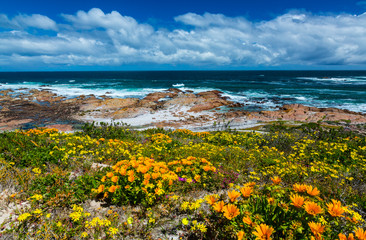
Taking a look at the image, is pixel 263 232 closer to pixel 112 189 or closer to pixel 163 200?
pixel 163 200

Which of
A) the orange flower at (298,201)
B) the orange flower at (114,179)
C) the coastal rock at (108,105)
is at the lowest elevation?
the coastal rock at (108,105)

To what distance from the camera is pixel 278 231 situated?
2.64 metres

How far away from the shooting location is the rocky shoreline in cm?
2208

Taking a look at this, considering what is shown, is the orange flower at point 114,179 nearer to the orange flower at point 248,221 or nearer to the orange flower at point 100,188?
the orange flower at point 100,188

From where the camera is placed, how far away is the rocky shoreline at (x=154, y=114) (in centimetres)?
2208

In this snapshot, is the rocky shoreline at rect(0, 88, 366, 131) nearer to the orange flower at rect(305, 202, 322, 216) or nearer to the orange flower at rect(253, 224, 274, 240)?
the orange flower at rect(305, 202, 322, 216)

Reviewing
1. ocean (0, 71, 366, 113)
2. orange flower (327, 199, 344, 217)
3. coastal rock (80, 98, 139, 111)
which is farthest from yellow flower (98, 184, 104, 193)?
ocean (0, 71, 366, 113)

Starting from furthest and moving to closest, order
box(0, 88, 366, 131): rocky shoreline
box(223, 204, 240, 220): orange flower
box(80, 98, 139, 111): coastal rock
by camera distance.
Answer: box(80, 98, 139, 111): coastal rock
box(0, 88, 366, 131): rocky shoreline
box(223, 204, 240, 220): orange flower

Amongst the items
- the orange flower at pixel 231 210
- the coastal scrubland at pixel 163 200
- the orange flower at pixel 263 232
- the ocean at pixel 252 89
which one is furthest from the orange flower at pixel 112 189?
the ocean at pixel 252 89

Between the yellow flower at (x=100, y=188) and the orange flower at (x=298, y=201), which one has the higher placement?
the orange flower at (x=298, y=201)

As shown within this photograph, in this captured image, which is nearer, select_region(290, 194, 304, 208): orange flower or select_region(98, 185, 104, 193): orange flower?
select_region(290, 194, 304, 208): orange flower

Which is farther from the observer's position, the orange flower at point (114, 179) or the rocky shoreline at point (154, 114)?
the rocky shoreline at point (154, 114)

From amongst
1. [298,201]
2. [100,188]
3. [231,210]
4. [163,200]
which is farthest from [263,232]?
[100,188]

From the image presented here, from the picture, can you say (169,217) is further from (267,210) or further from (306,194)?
(306,194)
